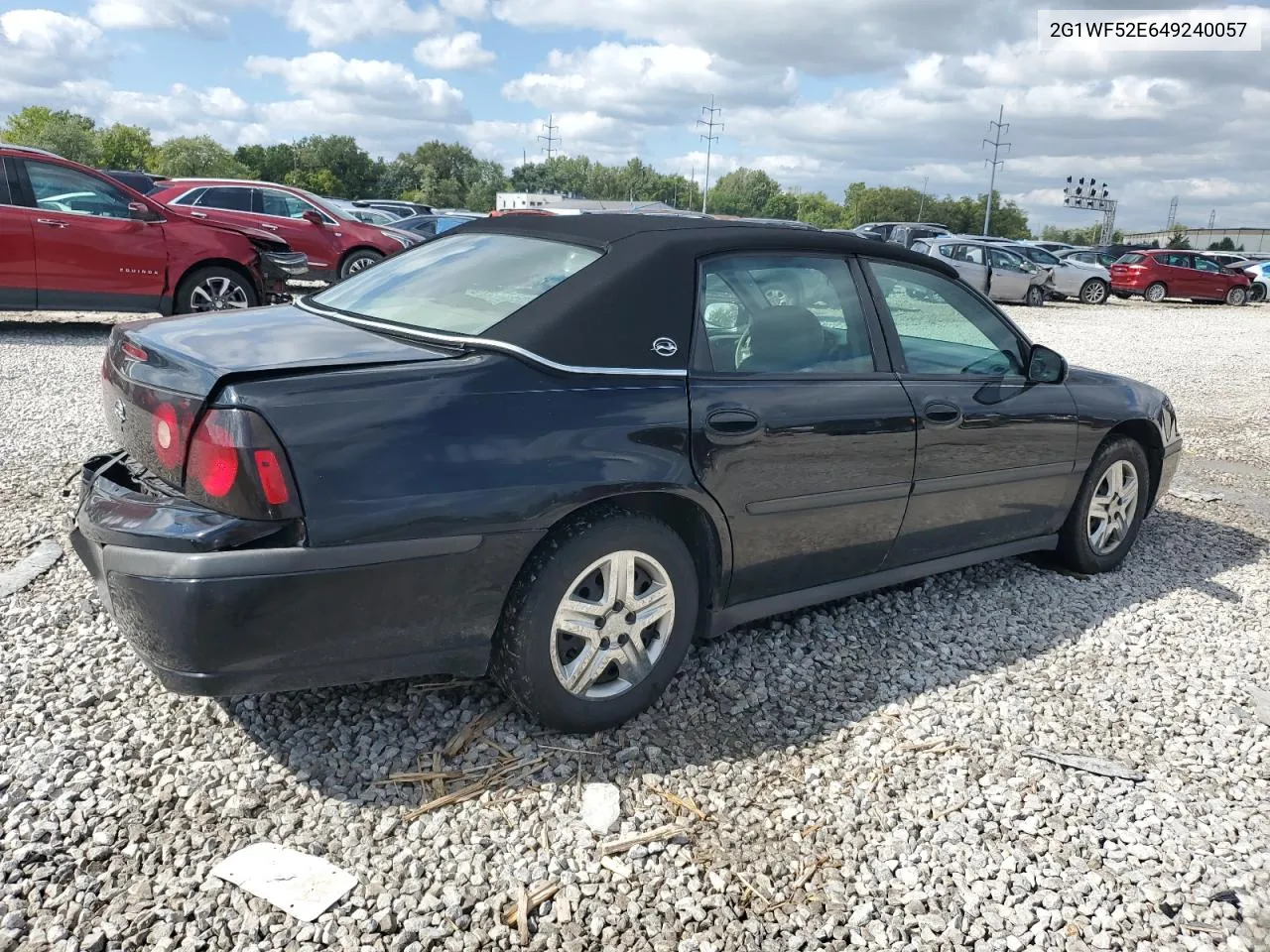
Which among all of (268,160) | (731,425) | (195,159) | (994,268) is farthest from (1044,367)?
(268,160)

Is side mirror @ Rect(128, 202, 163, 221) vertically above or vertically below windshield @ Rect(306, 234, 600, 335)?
above

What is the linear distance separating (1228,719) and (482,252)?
3204 mm

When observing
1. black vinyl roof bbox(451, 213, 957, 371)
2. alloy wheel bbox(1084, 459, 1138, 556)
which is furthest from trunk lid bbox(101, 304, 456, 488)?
alloy wheel bbox(1084, 459, 1138, 556)

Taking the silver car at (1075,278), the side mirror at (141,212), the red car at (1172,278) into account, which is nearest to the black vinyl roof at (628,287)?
the side mirror at (141,212)

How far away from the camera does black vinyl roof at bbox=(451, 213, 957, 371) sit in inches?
120

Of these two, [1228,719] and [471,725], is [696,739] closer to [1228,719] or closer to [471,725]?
[471,725]

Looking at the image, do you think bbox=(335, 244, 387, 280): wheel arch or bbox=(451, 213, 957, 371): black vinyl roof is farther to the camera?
bbox=(335, 244, 387, 280): wheel arch

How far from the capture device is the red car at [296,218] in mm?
13172

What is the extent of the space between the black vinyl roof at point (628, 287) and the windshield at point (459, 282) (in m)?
0.07

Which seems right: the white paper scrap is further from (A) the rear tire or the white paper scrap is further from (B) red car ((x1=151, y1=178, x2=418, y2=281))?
(B) red car ((x1=151, y1=178, x2=418, y2=281))

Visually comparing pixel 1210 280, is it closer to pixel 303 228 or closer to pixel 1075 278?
pixel 1075 278

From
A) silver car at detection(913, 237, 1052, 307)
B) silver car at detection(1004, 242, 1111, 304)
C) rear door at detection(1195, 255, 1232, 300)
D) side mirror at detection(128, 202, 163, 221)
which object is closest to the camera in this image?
side mirror at detection(128, 202, 163, 221)

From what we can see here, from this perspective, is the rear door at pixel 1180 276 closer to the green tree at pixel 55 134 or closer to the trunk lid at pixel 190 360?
the trunk lid at pixel 190 360

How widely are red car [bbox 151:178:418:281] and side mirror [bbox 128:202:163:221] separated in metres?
3.06
